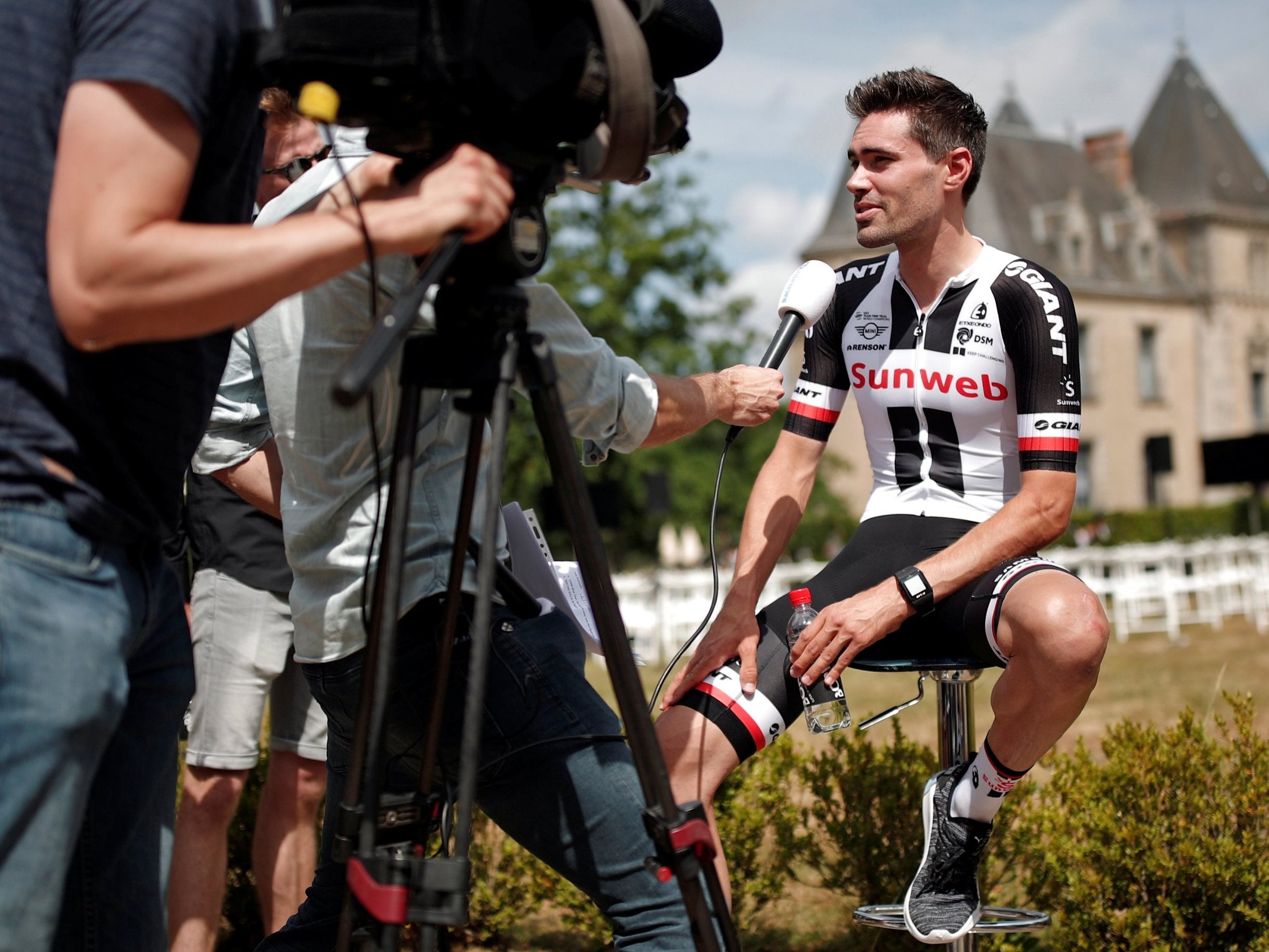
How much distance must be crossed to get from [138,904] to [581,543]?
38.4 inches

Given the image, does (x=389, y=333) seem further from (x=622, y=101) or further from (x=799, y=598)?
(x=799, y=598)

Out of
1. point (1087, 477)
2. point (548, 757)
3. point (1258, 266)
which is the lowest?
point (548, 757)

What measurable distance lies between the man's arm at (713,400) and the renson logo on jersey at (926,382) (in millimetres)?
949

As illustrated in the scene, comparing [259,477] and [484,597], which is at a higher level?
[259,477]

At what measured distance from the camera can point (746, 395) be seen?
283 centimetres

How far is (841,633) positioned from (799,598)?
0.23 metres

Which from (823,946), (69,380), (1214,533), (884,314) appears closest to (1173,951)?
(823,946)

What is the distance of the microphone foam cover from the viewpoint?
3.08 m

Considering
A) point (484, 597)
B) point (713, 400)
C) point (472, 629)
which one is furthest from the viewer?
point (713, 400)

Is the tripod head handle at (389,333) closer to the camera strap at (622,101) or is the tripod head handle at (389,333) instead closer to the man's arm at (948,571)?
the camera strap at (622,101)

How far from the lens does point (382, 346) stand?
182 cm

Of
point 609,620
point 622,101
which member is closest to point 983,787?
point 609,620

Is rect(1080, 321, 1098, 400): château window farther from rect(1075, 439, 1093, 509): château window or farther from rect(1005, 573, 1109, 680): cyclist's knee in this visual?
rect(1005, 573, 1109, 680): cyclist's knee

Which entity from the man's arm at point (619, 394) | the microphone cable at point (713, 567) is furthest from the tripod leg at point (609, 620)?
the microphone cable at point (713, 567)
